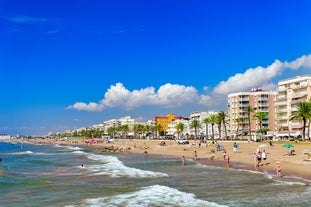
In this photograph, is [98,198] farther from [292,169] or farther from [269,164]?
[269,164]

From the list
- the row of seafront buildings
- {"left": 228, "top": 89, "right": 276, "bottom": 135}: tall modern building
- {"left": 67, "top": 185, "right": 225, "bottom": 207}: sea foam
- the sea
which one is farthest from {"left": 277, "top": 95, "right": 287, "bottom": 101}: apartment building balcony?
{"left": 67, "top": 185, "right": 225, "bottom": 207}: sea foam

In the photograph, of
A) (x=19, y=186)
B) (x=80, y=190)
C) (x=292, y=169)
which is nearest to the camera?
(x=80, y=190)

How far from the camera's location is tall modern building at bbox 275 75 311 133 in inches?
3871

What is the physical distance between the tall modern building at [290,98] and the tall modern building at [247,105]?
25.8 metres

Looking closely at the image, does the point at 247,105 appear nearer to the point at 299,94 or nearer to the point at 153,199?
the point at 299,94

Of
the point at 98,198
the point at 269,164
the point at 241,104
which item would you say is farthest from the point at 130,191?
the point at 241,104

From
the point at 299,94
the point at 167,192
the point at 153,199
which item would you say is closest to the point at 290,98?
the point at 299,94

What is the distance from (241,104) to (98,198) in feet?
390

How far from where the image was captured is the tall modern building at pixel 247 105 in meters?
136

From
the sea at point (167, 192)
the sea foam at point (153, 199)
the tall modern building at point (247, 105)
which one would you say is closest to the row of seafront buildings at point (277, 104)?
the tall modern building at point (247, 105)

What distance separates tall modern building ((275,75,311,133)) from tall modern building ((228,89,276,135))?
25842 mm

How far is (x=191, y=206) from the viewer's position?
19.9m

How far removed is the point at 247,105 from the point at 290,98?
106 ft

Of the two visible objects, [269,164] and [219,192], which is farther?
[269,164]
